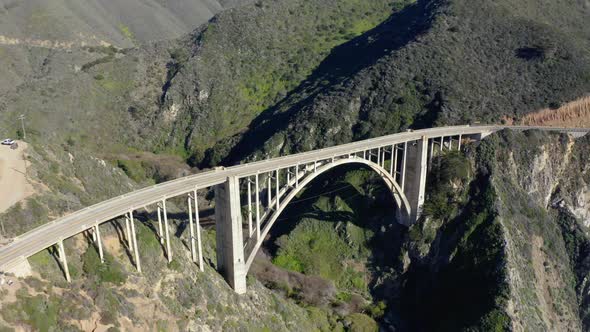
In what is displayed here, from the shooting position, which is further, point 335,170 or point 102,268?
point 335,170

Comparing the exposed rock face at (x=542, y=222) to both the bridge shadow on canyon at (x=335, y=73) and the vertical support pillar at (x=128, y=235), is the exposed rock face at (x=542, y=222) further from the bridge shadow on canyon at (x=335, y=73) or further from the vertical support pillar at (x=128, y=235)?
the vertical support pillar at (x=128, y=235)

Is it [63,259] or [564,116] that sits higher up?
[564,116]

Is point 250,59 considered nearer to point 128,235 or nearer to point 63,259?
point 128,235

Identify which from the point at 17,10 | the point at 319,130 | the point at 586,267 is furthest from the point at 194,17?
the point at 586,267

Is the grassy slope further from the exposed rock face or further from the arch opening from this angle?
the arch opening

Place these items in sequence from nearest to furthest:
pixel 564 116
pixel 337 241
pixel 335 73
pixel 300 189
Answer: pixel 300 189 → pixel 337 241 → pixel 564 116 → pixel 335 73

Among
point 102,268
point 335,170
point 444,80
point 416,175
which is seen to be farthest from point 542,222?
point 102,268

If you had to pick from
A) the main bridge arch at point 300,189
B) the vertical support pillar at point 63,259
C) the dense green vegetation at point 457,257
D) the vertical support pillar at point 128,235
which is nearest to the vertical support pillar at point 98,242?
the vertical support pillar at point 128,235
